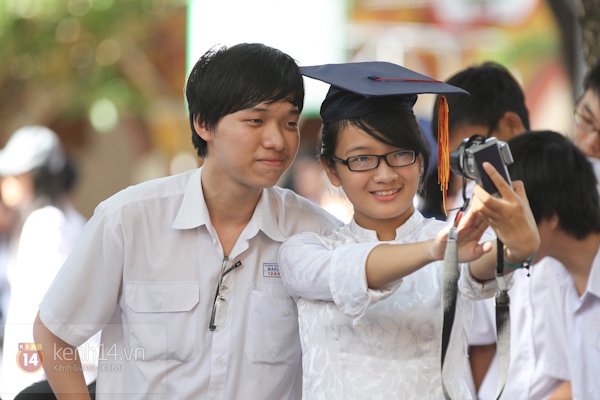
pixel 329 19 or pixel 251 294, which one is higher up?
pixel 329 19

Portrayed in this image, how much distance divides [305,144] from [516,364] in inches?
309

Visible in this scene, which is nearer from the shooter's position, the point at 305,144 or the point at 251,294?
the point at 251,294

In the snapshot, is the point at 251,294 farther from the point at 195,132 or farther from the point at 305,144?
the point at 305,144

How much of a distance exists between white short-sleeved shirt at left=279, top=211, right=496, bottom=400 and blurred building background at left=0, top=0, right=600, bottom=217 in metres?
5.72

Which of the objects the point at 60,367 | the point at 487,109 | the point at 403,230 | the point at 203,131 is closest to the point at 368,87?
the point at 403,230

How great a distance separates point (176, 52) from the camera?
40.5 ft

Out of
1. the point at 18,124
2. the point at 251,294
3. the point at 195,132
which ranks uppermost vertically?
the point at 195,132

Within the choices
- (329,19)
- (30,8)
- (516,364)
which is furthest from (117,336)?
(30,8)

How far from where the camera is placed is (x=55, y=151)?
546cm

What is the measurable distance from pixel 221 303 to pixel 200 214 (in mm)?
307

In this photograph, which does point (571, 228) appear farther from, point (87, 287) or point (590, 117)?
point (87, 287)

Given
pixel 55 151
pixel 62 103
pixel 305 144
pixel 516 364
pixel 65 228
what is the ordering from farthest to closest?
pixel 62 103 < pixel 305 144 < pixel 55 151 < pixel 65 228 < pixel 516 364

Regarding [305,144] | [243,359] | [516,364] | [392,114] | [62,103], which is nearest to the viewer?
[392,114]

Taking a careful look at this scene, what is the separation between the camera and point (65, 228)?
4.64 meters
